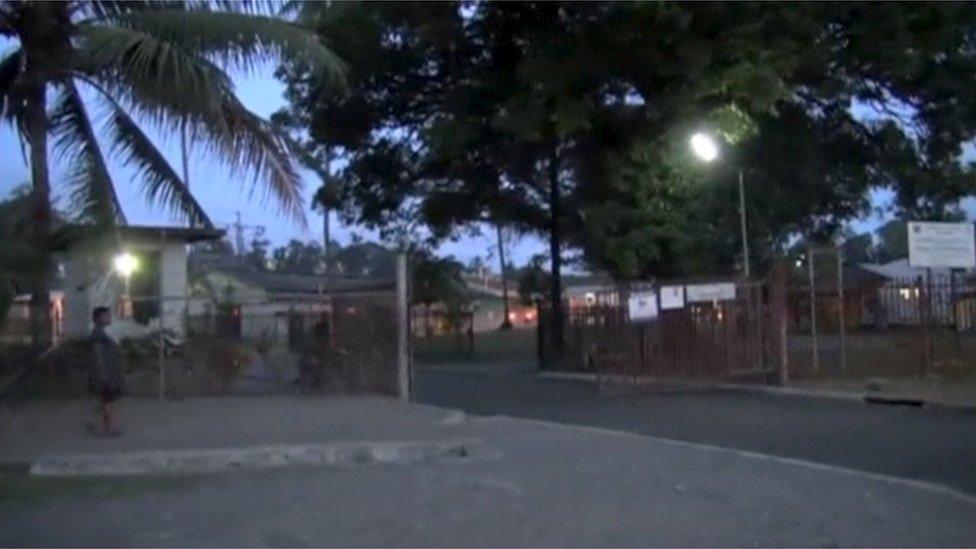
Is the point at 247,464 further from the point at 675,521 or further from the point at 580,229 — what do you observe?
the point at 580,229

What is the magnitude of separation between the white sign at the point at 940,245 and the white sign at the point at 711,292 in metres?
3.11

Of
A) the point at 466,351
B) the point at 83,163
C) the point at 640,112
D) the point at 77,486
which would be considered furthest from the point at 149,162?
the point at 466,351

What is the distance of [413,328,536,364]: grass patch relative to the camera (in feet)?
137

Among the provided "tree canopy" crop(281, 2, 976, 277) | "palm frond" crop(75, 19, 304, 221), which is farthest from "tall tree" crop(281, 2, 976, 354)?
"palm frond" crop(75, 19, 304, 221)

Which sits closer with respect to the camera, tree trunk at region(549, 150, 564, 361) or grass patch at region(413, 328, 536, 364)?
tree trunk at region(549, 150, 564, 361)

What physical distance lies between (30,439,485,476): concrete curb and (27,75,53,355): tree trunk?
9.59 ft

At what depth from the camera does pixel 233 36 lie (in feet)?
55.5

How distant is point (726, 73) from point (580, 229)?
9.02 meters

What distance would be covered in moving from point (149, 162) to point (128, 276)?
21.4 ft

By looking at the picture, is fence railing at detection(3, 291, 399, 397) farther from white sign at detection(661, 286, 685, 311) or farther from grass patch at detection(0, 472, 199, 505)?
grass patch at detection(0, 472, 199, 505)

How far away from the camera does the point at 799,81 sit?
30422mm

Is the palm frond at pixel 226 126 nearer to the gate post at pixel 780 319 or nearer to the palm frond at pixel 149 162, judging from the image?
the palm frond at pixel 149 162

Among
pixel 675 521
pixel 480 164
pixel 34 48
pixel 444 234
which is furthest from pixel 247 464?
pixel 444 234

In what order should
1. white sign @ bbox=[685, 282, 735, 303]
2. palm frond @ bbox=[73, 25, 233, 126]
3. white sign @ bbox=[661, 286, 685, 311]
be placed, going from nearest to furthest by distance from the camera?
palm frond @ bbox=[73, 25, 233, 126] < white sign @ bbox=[685, 282, 735, 303] < white sign @ bbox=[661, 286, 685, 311]
